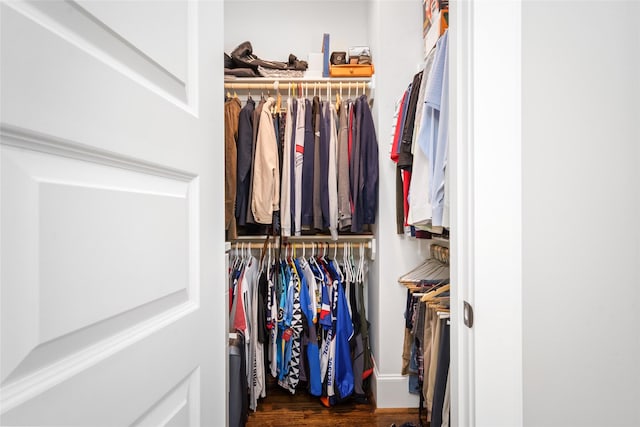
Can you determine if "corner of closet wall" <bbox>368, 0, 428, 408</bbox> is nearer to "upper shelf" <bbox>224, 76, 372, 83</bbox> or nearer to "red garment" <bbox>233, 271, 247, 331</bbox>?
"upper shelf" <bbox>224, 76, 372, 83</bbox>

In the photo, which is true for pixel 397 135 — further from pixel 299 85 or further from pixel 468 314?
pixel 468 314

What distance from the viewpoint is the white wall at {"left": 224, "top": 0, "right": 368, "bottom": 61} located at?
7.68ft

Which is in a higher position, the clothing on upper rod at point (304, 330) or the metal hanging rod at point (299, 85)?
the metal hanging rod at point (299, 85)

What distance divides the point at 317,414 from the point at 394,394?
45 cm

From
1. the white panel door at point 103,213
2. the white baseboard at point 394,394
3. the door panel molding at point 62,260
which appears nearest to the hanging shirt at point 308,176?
the white baseboard at point 394,394

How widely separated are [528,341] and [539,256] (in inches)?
6.9

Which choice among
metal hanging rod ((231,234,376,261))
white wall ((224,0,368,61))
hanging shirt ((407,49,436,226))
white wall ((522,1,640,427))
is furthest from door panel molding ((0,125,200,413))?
white wall ((224,0,368,61))

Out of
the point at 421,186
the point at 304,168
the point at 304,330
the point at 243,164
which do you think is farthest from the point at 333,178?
the point at 304,330

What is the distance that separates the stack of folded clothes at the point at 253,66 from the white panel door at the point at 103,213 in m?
1.52

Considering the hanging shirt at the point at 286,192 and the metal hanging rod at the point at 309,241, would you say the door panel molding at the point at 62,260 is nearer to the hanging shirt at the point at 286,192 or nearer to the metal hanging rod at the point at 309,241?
the hanging shirt at the point at 286,192

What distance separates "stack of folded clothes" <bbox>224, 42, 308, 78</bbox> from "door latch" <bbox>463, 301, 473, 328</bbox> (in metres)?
1.85

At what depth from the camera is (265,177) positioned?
6.15ft

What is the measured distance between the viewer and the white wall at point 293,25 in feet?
7.68

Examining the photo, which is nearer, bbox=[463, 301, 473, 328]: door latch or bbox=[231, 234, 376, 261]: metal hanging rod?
bbox=[463, 301, 473, 328]: door latch
